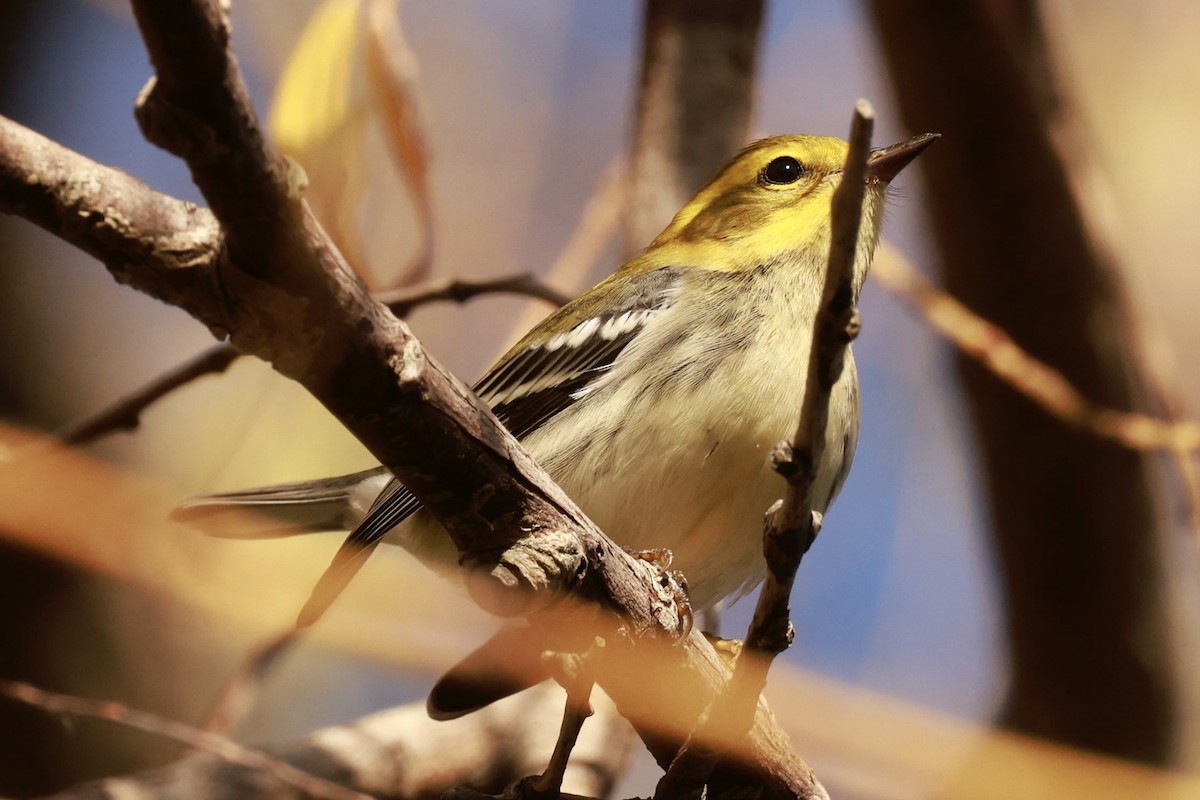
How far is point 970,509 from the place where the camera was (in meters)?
5.59

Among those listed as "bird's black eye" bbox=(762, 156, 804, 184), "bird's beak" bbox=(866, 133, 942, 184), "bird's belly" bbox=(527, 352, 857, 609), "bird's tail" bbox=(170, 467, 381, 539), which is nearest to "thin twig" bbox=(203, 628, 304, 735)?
"bird's tail" bbox=(170, 467, 381, 539)

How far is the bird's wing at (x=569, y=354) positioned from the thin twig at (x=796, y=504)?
100 centimetres

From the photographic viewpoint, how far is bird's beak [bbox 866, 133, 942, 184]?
2.88 meters

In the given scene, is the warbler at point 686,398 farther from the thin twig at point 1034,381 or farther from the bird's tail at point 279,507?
the thin twig at point 1034,381

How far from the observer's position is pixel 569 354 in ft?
10.1

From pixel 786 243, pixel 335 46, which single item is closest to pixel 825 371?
pixel 786 243

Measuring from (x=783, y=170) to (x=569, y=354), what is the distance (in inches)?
35.2

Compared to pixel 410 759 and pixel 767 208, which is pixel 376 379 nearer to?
pixel 767 208

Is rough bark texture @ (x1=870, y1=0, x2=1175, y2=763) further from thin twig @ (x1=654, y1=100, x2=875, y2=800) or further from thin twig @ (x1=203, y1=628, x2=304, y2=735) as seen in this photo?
thin twig @ (x1=654, y1=100, x2=875, y2=800)

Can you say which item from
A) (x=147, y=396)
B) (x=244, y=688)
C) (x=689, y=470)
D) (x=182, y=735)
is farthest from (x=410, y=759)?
(x=689, y=470)

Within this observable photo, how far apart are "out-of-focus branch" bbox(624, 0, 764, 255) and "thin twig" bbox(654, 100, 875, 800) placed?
269 cm

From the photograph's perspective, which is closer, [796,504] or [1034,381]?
[796,504]

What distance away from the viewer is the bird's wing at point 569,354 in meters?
2.98

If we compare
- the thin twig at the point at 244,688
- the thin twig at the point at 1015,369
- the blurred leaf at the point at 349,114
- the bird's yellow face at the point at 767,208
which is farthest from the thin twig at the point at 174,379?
the thin twig at the point at 1015,369
